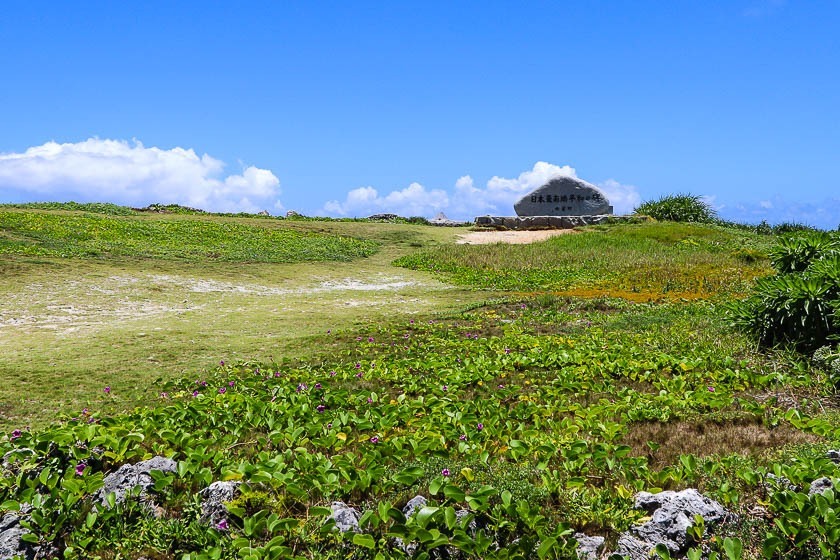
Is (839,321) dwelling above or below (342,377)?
above

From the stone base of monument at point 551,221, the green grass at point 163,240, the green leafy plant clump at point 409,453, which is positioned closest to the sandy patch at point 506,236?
the stone base of monument at point 551,221

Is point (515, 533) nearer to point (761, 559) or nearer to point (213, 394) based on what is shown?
point (761, 559)

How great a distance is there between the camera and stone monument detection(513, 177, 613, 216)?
158ft

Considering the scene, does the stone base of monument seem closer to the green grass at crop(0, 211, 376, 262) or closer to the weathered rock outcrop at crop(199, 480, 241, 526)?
the green grass at crop(0, 211, 376, 262)

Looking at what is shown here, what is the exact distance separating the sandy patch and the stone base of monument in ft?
8.62

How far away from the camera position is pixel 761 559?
15.0 ft

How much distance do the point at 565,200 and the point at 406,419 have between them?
143ft

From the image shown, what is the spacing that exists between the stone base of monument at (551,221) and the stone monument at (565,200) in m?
1.63

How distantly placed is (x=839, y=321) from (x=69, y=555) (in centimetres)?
1122

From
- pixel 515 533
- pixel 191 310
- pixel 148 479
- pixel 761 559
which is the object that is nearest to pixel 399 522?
pixel 515 533

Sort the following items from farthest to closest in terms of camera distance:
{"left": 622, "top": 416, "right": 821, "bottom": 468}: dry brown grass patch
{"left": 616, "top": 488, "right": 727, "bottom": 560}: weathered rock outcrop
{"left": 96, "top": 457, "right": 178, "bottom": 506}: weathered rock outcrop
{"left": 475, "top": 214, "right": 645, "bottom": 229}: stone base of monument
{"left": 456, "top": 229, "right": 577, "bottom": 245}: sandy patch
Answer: {"left": 475, "top": 214, "right": 645, "bottom": 229}: stone base of monument
{"left": 456, "top": 229, "right": 577, "bottom": 245}: sandy patch
{"left": 622, "top": 416, "right": 821, "bottom": 468}: dry brown grass patch
{"left": 96, "top": 457, "right": 178, "bottom": 506}: weathered rock outcrop
{"left": 616, "top": 488, "right": 727, "bottom": 560}: weathered rock outcrop

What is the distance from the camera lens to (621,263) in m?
27.6

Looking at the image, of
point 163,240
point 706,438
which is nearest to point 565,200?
point 163,240

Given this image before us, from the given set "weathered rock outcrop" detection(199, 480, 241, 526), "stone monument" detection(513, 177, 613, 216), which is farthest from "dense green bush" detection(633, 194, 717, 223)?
"weathered rock outcrop" detection(199, 480, 241, 526)
